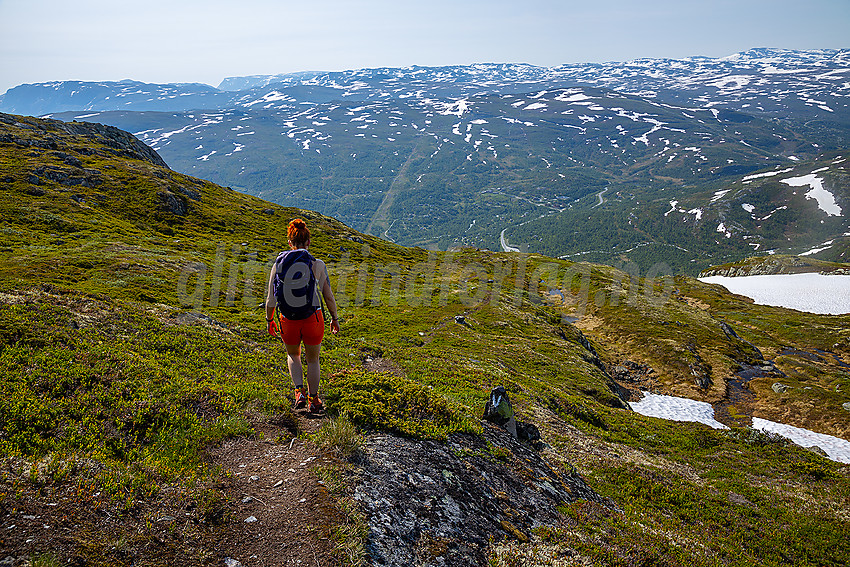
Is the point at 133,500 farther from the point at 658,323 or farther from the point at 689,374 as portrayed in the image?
the point at 658,323

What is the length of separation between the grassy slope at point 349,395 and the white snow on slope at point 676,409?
7.96m

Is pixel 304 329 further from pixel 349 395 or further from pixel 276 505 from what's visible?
pixel 276 505

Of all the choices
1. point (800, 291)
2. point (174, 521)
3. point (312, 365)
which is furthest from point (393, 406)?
point (800, 291)

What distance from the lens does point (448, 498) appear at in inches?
392

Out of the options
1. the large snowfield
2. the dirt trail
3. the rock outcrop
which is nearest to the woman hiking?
the dirt trail

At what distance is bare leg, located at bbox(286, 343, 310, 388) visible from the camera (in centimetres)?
1120

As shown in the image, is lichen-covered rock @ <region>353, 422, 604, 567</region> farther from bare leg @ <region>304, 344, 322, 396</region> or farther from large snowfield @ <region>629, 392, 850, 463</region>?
large snowfield @ <region>629, 392, 850, 463</region>

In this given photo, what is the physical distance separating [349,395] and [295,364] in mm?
1920

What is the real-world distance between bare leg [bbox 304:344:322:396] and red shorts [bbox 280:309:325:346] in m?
0.20

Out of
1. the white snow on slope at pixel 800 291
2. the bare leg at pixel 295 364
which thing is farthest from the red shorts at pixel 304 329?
the white snow on slope at pixel 800 291

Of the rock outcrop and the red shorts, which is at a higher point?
the rock outcrop

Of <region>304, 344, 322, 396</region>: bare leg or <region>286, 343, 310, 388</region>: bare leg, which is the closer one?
<region>304, 344, 322, 396</region>: bare leg

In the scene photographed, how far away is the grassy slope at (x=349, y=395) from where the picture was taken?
883cm

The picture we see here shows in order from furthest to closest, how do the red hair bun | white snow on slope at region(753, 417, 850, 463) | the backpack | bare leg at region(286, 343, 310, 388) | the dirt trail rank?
white snow on slope at region(753, 417, 850, 463)
bare leg at region(286, 343, 310, 388)
the red hair bun
the backpack
the dirt trail
